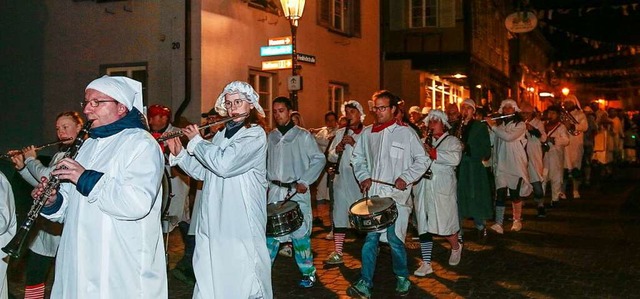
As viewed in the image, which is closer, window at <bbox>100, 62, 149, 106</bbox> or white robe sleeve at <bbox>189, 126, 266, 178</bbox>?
white robe sleeve at <bbox>189, 126, 266, 178</bbox>

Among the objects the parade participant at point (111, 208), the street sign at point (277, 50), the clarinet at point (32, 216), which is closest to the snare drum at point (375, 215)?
the parade participant at point (111, 208)

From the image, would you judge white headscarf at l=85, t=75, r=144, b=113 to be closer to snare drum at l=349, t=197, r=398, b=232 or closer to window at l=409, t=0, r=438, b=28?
snare drum at l=349, t=197, r=398, b=232

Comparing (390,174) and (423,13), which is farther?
(423,13)

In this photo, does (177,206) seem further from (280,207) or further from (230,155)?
(230,155)

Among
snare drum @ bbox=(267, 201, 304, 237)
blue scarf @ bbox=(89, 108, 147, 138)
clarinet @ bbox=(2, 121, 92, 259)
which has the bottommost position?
snare drum @ bbox=(267, 201, 304, 237)

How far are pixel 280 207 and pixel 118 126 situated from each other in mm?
3365

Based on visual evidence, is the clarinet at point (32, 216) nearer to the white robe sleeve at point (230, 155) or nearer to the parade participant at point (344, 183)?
the white robe sleeve at point (230, 155)

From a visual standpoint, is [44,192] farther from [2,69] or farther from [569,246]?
[2,69]

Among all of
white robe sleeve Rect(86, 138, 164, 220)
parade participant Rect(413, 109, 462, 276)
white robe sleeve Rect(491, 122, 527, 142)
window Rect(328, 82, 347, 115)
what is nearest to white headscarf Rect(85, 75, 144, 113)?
white robe sleeve Rect(86, 138, 164, 220)

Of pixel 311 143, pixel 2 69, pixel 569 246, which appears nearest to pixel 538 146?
pixel 569 246

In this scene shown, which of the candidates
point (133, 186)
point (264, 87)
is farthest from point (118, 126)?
point (264, 87)

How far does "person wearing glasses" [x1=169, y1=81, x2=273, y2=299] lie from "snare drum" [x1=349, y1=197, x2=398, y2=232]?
1.55 meters

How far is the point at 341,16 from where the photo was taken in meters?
19.5

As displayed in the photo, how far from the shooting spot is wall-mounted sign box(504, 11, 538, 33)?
22.7 metres
